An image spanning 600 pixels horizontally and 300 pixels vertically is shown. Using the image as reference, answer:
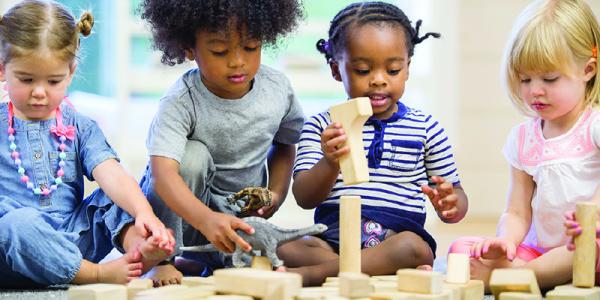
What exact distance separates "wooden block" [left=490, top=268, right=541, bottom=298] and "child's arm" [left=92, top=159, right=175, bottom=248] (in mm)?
497

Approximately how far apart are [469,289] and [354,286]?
220 mm

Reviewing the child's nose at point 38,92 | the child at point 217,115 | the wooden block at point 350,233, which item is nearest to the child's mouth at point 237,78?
the child at point 217,115

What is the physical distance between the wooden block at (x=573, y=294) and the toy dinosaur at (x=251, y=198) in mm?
524

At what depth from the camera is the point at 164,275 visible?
1.55 meters

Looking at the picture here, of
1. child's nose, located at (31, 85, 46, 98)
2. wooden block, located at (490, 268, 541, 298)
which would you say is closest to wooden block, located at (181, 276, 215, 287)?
wooden block, located at (490, 268, 541, 298)

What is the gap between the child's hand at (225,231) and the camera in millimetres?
1363

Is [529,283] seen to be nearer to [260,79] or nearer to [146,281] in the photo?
[146,281]

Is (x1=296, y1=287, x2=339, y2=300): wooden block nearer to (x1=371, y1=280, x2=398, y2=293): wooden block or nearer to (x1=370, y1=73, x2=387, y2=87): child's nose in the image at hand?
(x1=371, y1=280, x2=398, y2=293): wooden block

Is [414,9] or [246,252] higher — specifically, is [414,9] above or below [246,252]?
above

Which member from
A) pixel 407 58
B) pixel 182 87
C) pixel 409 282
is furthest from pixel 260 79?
pixel 409 282

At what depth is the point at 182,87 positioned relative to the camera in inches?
64.4

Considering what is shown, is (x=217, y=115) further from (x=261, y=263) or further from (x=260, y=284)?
(x=260, y=284)

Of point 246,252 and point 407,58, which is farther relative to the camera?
point 407,58

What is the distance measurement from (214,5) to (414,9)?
1965 mm
